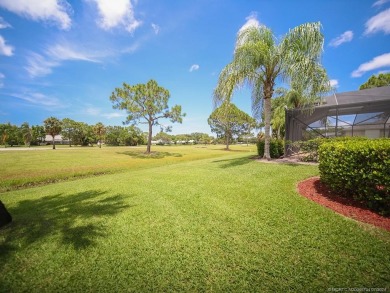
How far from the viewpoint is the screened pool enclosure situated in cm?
1323

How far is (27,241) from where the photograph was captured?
147 inches

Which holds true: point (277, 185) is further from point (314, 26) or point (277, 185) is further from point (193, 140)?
point (193, 140)

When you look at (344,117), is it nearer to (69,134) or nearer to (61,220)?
(61,220)

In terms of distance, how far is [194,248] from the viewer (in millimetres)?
3324

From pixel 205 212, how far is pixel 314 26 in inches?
468

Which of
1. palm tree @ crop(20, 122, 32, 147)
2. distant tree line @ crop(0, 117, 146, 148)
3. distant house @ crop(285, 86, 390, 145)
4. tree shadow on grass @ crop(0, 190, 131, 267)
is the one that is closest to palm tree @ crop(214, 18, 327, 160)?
distant house @ crop(285, 86, 390, 145)

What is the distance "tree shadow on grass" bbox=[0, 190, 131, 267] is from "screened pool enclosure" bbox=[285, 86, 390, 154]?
13.5 m

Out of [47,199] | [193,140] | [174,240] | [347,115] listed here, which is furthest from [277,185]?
[193,140]

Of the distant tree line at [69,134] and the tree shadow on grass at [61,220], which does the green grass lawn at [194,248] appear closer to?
the tree shadow on grass at [61,220]

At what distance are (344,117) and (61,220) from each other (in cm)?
2298

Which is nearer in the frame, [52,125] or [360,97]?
[360,97]

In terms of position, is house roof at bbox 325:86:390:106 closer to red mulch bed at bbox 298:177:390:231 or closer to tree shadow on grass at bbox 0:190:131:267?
red mulch bed at bbox 298:177:390:231

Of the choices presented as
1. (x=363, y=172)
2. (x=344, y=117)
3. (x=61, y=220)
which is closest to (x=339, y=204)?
(x=363, y=172)

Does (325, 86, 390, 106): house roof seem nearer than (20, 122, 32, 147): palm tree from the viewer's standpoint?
Yes
